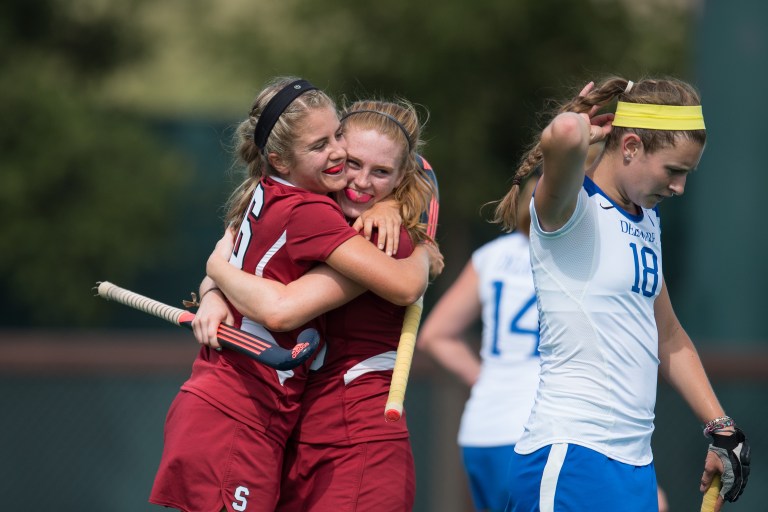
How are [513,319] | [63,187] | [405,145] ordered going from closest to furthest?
[405,145], [513,319], [63,187]

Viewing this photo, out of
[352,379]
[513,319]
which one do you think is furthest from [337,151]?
[513,319]

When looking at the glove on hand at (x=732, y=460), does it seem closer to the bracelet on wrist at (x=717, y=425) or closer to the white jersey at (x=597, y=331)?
the bracelet on wrist at (x=717, y=425)

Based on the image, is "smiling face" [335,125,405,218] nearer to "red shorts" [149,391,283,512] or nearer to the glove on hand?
"red shorts" [149,391,283,512]

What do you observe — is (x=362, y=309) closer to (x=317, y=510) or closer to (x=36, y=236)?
(x=317, y=510)

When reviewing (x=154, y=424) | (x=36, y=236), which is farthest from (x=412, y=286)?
(x=36, y=236)

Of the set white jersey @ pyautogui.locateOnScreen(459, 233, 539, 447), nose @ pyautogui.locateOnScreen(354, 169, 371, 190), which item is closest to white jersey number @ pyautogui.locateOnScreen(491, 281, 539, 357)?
white jersey @ pyautogui.locateOnScreen(459, 233, 539, 447)

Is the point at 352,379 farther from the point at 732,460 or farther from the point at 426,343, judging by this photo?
the point at 426,343

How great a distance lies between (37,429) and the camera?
23.2ft

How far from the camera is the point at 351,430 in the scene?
3.28m

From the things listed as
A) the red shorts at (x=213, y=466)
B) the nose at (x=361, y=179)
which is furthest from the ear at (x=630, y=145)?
the red shorts at (x=213, y=466)

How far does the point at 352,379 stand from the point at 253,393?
29 cm

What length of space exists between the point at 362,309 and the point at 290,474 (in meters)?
0.52

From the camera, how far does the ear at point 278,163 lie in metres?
3.30

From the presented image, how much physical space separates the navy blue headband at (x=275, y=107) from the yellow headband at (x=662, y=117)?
920 mm
